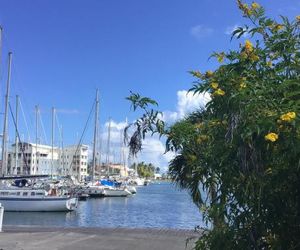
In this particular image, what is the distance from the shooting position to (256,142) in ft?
13.2

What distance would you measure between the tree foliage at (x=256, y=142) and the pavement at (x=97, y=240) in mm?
10412

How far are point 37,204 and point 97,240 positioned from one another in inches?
1289

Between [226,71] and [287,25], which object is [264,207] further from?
[287,25]

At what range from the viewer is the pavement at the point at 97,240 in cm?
1623

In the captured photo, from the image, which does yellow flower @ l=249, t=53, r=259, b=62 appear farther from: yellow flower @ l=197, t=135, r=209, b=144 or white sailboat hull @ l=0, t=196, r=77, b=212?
white sailboat hull @ l=0, t=196, r=77, b=212

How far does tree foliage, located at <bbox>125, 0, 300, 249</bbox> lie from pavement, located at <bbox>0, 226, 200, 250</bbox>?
10.4 m

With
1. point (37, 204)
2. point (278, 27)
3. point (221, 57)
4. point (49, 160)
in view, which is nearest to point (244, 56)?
point (221, 57)

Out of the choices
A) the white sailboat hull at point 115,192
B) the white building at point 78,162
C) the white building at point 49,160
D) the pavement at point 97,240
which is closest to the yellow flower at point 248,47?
the pavement at point 97,240

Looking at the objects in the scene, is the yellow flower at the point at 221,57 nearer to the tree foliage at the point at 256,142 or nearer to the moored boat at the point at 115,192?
the tree foliage at the point at 256,142

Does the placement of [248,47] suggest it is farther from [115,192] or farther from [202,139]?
[115,192]

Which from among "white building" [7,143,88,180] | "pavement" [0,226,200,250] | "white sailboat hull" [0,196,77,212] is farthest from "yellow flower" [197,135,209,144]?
"white building" [7,143,88,180]

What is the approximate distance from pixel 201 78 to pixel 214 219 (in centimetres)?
142

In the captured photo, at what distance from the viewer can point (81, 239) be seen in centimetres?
1839

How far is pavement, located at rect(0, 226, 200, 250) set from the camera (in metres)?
16.2
